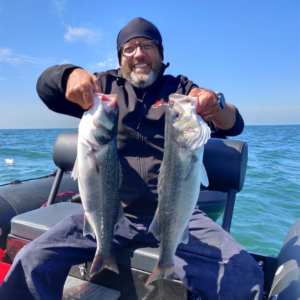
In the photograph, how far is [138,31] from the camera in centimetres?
294


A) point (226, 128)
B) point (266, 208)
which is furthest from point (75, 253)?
point (266, 208)

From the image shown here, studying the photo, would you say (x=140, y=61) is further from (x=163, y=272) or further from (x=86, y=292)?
(x=86, y=292)

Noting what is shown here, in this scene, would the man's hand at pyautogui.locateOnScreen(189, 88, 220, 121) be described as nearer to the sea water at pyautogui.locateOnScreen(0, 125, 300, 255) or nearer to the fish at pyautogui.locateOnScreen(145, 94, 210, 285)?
the fish at pyautogui.locateOnScreen(145, 94, 210, 285)

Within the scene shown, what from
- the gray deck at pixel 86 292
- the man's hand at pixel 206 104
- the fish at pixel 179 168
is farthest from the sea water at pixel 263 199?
the man's hand at pixel 206 104

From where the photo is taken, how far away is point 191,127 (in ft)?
6.91

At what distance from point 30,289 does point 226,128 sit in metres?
2.40

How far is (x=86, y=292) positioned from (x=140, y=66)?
2.49m

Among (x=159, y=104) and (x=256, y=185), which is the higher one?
(x=159, y=104)

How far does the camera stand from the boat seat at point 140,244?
8.41ft

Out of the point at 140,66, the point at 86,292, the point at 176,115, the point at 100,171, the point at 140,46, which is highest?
the point at 140,46

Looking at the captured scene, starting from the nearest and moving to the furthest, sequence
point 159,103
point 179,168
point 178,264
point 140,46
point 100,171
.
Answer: point 179,168
point 100,171
point 178,264
point 159,103
point 140,46

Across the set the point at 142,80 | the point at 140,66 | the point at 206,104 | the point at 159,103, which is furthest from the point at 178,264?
the point at 140,66

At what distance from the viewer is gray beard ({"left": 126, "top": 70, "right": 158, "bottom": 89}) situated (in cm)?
293

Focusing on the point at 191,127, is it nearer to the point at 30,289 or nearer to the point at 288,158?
the point at 30,289
